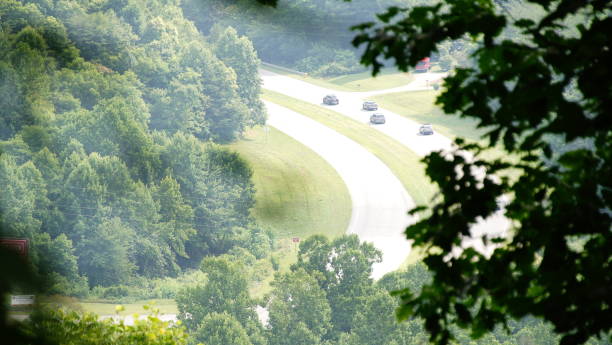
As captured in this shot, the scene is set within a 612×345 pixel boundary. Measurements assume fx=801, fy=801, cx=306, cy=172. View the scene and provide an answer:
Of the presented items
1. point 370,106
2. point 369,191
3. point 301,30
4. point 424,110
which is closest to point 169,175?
point 369,191

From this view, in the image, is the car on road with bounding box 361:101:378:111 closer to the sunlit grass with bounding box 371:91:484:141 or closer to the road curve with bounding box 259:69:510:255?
the road curve with bounding box 259:69:510:255

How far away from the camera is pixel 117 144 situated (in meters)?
33.1

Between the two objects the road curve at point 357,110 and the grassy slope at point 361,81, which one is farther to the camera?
the grassy slope at point 361,81

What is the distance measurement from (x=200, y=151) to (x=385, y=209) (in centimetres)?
891

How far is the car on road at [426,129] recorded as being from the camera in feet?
127

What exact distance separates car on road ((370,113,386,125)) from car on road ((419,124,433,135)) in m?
2.89

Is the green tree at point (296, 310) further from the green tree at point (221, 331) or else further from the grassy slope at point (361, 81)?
the grassy slope at point (361, 81)

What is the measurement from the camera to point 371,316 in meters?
25.5

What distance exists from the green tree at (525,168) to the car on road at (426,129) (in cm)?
3654

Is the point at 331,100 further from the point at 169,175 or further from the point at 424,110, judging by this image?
the point at 169,175

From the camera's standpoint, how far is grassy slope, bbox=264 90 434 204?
3666cm

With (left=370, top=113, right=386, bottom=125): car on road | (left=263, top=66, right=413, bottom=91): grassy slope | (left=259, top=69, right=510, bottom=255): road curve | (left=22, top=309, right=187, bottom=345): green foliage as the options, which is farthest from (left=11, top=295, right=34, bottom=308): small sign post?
(left=263, top=66, right=413, bottom=91): grassy slope

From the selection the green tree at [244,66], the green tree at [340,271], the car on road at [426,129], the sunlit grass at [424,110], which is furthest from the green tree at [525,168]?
the green tree at [244,66]

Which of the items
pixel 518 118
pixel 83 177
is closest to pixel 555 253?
pixel 518 118
